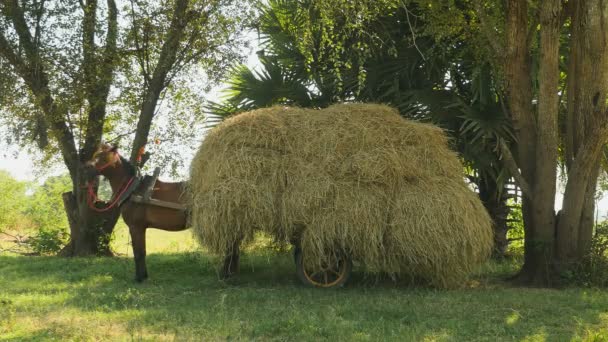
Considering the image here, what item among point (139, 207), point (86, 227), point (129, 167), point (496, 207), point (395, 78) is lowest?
point (86, 227)

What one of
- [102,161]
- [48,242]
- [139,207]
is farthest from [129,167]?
[48,242]

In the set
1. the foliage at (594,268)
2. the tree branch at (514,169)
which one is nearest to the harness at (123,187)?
the tree branch at (514,169)

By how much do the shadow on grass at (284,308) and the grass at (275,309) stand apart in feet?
0.04

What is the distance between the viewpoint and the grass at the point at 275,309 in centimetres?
619

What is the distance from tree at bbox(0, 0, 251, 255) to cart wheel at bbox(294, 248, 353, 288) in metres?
4.82

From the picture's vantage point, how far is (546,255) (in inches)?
373

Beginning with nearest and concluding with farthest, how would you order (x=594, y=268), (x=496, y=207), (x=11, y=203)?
(x=594, y=268)
(x=496, y=207)
(x=11, y=203)

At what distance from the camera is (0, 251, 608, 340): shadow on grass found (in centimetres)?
624

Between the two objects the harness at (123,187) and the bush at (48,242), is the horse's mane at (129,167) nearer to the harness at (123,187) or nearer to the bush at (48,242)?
the harness at (123,187)

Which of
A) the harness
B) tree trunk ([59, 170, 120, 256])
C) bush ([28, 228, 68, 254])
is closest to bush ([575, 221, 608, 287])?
the harness

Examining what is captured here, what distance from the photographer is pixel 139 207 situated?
31.2 feet

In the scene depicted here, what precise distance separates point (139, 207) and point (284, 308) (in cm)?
323

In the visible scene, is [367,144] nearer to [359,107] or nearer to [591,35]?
[359,107]

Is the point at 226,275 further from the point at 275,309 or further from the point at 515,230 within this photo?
the point at 515,230
